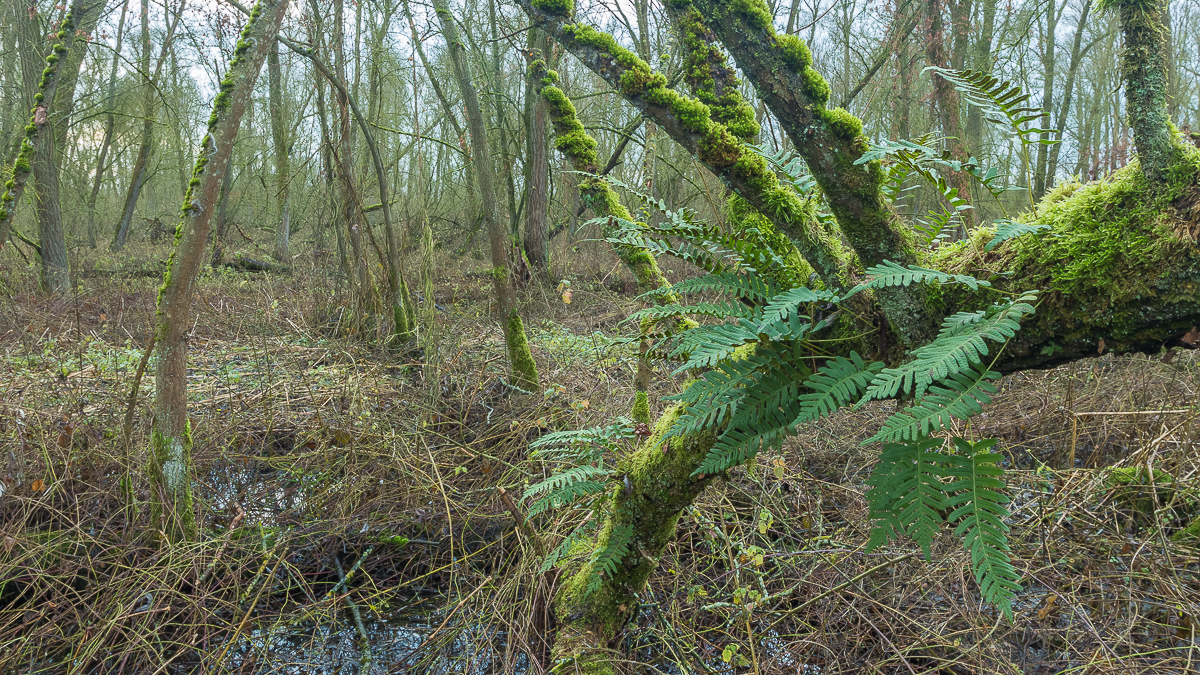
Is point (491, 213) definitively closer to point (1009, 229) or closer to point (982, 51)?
point (1009, 229)

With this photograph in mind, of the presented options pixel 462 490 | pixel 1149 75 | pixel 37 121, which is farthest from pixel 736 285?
pixel 37 121

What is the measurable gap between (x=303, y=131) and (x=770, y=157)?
1521 cm

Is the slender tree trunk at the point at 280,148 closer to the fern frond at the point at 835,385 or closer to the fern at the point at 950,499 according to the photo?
the fern frond at the point at 835,385

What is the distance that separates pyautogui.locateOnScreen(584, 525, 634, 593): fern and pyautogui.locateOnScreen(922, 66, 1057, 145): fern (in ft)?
5.30

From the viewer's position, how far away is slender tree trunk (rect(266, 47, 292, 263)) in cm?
693

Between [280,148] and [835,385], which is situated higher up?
[280,148]

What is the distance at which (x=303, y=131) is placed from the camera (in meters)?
14.4

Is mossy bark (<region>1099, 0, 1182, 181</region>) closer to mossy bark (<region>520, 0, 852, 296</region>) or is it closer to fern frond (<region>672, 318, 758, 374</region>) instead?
mossy bark (<region>520, 0, 852, 296</region>)

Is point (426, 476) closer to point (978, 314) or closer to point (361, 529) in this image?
point (361, 529)

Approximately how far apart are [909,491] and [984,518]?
14 centimetres

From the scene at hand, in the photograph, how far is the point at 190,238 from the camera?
2742mm

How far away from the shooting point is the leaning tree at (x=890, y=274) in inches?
47.5

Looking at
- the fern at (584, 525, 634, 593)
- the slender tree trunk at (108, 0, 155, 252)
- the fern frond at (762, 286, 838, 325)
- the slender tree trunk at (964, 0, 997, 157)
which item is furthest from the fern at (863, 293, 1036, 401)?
the slender tree trunk at (108, 0, 155, 252)

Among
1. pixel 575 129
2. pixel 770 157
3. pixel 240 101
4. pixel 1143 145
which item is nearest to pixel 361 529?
pixel 240 101
